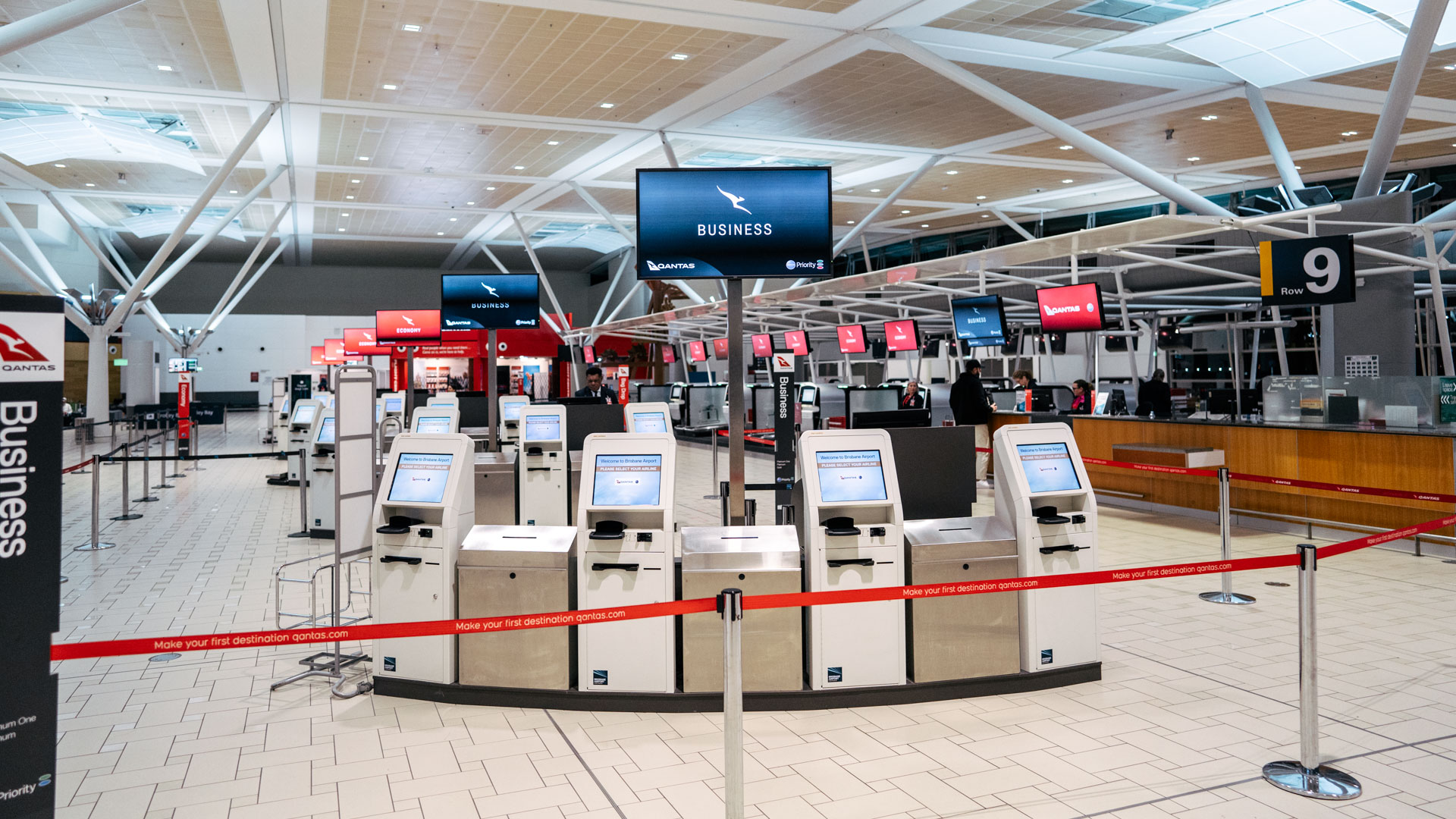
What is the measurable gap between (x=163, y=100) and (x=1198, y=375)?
22.2 m

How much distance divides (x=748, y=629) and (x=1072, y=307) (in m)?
10.5

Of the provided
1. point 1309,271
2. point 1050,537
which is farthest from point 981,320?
point 1050,537

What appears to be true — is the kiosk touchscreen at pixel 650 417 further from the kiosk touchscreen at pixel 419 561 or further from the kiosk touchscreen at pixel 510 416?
the kiosk touchscreen at pixel 419 561

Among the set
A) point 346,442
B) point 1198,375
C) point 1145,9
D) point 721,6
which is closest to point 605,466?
point 346,442

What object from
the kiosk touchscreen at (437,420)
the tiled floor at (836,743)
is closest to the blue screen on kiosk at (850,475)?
the tiled floor at (836,743)

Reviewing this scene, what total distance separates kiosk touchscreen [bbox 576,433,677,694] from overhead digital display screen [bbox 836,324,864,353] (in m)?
15.7

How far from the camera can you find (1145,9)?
10.8 metres

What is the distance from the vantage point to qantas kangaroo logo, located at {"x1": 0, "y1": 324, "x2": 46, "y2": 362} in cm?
251

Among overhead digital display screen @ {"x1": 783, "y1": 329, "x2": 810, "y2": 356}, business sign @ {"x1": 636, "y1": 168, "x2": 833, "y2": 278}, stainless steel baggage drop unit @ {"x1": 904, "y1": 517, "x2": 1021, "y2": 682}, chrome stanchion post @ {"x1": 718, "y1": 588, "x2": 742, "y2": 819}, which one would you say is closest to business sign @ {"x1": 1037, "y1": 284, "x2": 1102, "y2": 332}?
overhead digital display screen @ {"x1": 783, "y1": 329, "x2": 810, "y2": 356}

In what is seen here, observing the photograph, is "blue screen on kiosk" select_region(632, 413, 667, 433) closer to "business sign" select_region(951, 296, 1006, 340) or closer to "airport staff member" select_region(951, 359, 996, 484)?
"airport staff member" select_region(951, 359, 996, 484)

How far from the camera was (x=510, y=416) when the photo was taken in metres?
12.2

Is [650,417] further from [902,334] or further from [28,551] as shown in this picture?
[902,334]

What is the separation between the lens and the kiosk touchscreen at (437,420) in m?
10.4

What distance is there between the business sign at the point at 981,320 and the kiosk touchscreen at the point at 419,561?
1157 cm
